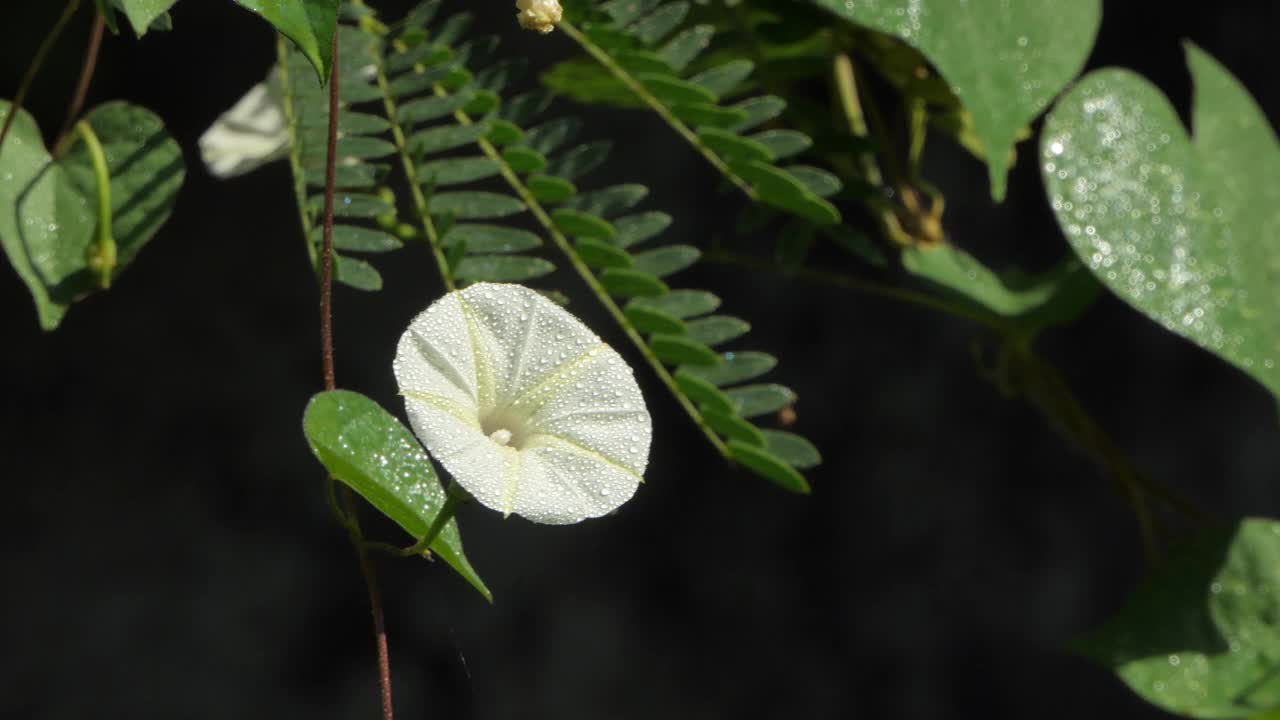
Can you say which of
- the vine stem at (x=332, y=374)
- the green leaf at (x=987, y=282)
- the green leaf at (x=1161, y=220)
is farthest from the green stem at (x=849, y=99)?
the vine stem at (x=332, y=374)

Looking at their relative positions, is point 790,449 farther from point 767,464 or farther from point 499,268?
point 499,268

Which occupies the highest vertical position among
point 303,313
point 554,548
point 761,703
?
point 303,313

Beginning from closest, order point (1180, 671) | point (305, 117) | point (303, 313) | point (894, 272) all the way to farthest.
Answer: point (305, 117) < point (1180, 671) < point (303, 313) < point (894, 272)

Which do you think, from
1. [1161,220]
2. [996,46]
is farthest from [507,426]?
[1161,220]

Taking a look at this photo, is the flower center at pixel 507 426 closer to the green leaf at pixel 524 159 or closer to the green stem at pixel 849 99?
the green leaf at pixel 524 159

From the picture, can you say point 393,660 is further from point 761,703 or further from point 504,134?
point 504,134

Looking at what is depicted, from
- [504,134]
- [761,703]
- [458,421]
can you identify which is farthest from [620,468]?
[761,703]
